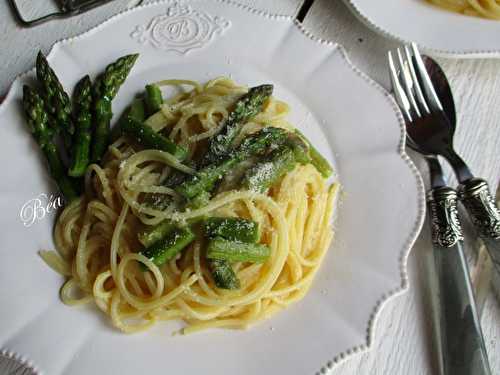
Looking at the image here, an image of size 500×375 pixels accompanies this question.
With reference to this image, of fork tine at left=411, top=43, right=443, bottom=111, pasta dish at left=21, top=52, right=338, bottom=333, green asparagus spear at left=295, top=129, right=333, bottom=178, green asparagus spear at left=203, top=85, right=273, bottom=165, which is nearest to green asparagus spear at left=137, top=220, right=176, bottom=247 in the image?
pasta dish at left=21, top=52, right=338, bottom=333

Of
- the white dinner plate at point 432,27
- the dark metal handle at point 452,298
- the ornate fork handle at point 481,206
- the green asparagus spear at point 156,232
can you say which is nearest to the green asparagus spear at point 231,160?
the green asparagus spear at point 156,232

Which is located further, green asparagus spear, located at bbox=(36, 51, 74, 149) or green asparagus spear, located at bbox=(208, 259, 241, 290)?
green asparagus spear, located at bbox=(36, 51, 74, 149)

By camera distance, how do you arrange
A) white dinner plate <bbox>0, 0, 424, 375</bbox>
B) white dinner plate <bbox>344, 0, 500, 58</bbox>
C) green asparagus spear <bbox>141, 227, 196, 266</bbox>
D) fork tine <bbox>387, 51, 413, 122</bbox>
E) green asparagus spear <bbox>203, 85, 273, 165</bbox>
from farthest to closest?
white dinner plate <bbox>344, 0, 500, 58</bbox> → fork tine <bbox>387, 51, 413, 122</bbox> → green asparagus spear <bbox>203, 85, 273, 165</bbox> → green asparagus spear <bbox>141, 227, 196, 266</bbox> → white dinner plate <bbox>0, 0, 424, 375</bbox>

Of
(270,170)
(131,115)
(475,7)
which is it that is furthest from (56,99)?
(475,7)

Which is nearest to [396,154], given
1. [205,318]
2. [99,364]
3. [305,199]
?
[305,199]

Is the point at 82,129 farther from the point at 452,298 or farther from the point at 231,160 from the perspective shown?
the point at 452,298

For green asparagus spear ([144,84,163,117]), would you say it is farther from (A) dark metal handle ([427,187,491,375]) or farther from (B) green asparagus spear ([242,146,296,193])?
(A) dark metal handle ([427,187,491,375])
